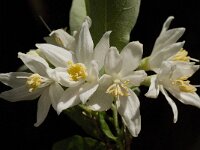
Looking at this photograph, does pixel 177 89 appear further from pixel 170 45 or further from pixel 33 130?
pixel 33 130

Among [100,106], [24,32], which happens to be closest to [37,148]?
[24,32]

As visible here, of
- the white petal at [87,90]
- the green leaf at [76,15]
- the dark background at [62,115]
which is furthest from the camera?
the dark background at [62,115]

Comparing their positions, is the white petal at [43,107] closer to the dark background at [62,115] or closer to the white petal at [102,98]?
the white petal at [102,98]

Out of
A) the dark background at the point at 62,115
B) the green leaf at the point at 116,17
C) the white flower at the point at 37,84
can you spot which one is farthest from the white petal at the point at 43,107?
the dark background at the point at 62,115

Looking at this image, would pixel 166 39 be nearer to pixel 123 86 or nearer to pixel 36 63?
pixel 123 86

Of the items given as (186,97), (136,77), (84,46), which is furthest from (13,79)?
(186,97)

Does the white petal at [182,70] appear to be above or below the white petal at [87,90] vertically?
below

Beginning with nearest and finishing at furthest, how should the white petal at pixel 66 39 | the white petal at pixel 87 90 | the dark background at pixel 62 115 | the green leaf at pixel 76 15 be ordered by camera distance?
the white petal at pixel 87 90, the white petal at pixel 66 39, the green leaf at pixel 76 15, the dark background at pixel 62 115

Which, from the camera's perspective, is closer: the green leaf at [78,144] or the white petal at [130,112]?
the white petal at [130,112]
